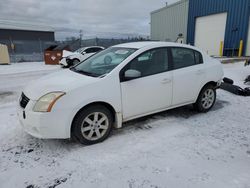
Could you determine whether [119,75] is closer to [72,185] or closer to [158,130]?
[158,130]

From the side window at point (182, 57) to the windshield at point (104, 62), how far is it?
89cm

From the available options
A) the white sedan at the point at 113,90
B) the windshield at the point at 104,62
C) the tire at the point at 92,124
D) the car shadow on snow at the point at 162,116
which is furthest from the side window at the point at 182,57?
the tire at the point at 92,124

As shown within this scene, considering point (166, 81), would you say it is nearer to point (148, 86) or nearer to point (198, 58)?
point (148, 86)

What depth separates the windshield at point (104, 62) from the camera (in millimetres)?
3336

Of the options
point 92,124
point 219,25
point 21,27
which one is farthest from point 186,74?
point 21,27

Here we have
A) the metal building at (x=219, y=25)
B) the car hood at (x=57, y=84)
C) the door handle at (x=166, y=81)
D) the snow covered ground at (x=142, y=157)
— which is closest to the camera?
the snow covered ground at (x=142, y=157)

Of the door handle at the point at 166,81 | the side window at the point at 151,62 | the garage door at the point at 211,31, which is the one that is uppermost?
the garage door at the point at 211,31

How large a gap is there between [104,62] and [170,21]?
22092 millimetres

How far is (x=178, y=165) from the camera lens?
2598mm

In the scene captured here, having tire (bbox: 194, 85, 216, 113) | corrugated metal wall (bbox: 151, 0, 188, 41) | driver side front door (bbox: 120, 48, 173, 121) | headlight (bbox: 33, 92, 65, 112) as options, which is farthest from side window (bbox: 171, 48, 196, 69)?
corrugated metal wall (bbox: 151, 0, 188, 41)

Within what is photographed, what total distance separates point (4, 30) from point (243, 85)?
30928 mm

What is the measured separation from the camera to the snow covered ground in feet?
7.66

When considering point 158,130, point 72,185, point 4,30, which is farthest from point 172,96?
point 4,30

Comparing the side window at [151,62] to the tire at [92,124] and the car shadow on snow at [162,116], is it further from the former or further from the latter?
the car shadow on snow at [162,116]
